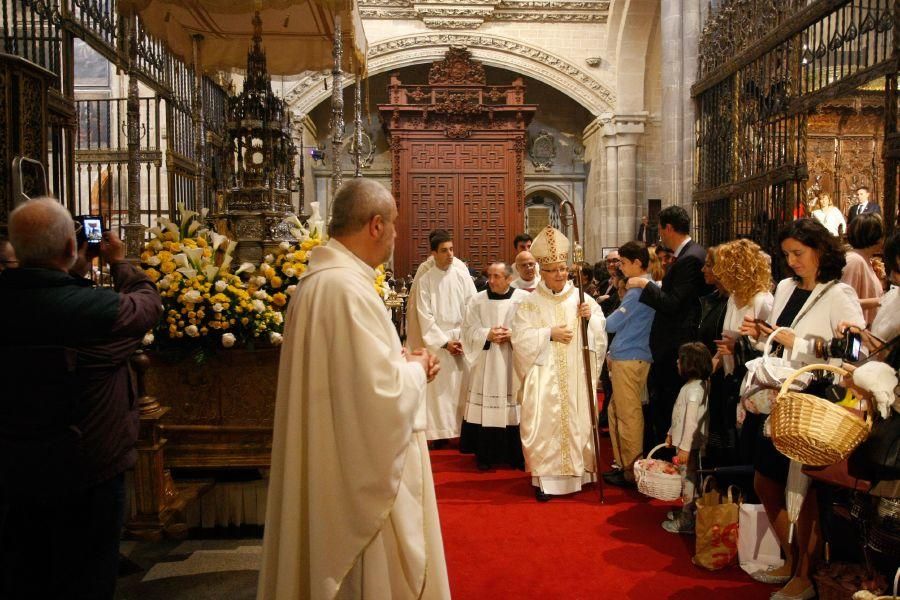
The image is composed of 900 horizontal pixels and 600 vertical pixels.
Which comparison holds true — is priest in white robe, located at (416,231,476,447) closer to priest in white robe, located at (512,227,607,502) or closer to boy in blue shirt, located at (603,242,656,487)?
priest in white robe, located at (512,227,607,502)

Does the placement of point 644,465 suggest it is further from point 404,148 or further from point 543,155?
point 543,155

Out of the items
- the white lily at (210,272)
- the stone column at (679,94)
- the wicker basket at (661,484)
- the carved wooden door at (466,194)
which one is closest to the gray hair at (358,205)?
the white lily at (210,272)

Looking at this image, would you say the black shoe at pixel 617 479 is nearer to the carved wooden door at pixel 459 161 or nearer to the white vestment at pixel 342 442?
the white vestment at pixel 342 442

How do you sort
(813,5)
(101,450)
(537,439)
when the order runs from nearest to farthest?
(101,450) < (537,439) < (813,5)

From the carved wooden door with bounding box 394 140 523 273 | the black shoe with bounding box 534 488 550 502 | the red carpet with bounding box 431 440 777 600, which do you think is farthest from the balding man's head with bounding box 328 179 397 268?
the carved wooden door with bounding box 394 140 523 273

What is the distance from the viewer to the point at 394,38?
14.0 metres

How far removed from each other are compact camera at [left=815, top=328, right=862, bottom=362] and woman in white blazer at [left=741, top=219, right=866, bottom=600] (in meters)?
0.13

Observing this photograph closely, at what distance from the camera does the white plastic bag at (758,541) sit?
3.78 meters

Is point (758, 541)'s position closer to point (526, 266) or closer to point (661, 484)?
point (661, 484)

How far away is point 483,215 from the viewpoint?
47.0ft

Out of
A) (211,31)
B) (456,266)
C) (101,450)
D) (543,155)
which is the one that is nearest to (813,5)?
(456,266)

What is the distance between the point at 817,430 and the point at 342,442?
160 centimetres

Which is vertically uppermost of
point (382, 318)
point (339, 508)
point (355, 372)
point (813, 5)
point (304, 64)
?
point (813, 5)

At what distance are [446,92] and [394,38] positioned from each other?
1.42 meters
